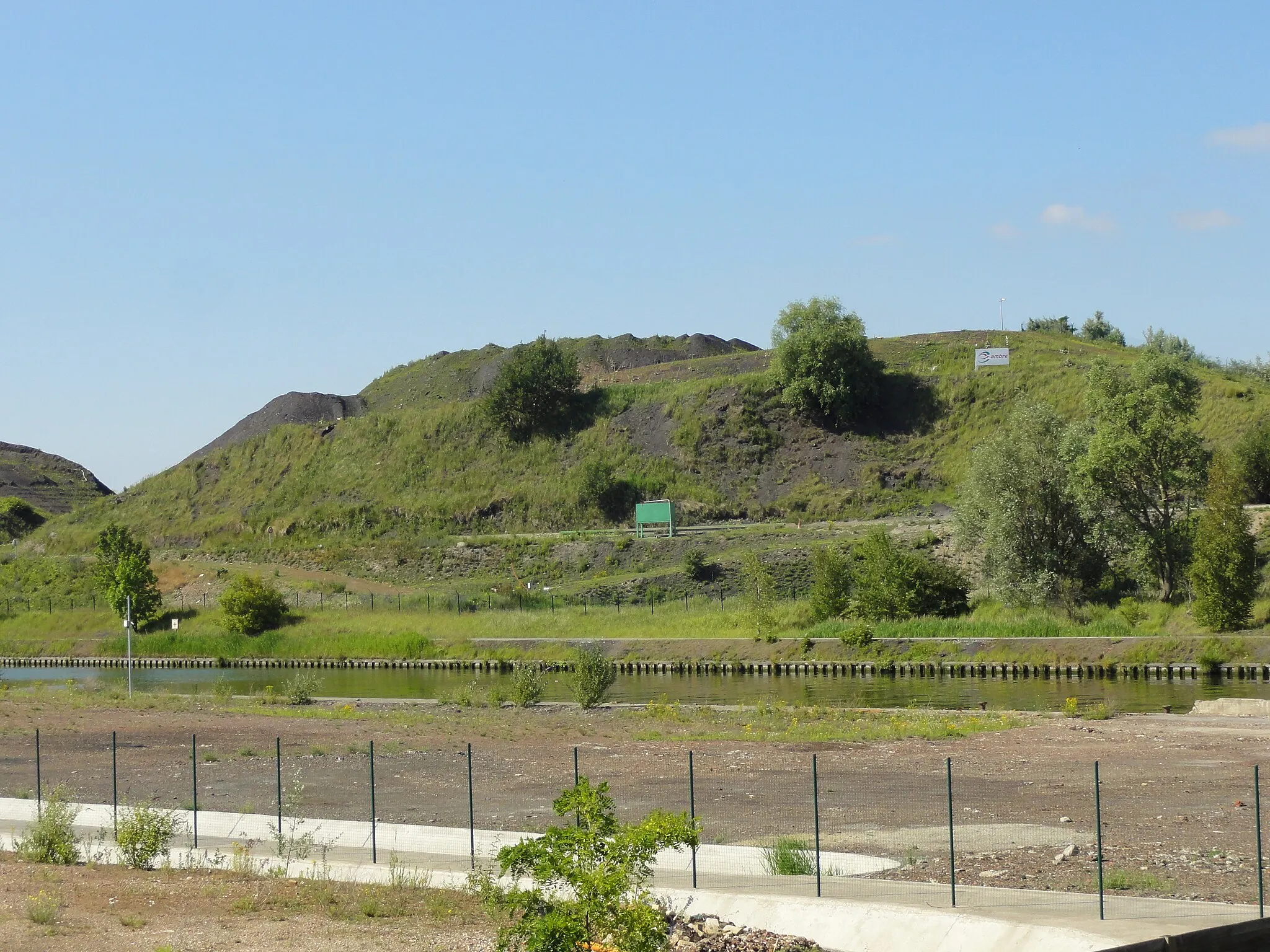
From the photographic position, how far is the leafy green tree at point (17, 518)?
142 m

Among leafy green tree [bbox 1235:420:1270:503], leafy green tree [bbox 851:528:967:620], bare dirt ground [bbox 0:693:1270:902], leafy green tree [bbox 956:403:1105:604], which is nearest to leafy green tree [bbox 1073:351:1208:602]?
leafy green tree [bbox 956:403:1105:604]

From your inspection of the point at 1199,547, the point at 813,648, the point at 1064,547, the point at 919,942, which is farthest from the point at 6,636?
the point at 919,942

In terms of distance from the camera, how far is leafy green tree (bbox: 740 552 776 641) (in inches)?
2527

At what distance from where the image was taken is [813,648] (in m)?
61.0

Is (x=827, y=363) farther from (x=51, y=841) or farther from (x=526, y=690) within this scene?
(x=51, y=841)

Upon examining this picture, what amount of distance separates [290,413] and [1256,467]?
344 ft

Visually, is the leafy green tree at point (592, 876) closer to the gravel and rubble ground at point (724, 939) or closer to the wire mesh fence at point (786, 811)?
the gravel and rubble ground at point (724, 939)

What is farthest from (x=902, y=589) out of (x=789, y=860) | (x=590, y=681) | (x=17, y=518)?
(x=17, y=518)

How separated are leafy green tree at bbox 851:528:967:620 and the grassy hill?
78.8 ft

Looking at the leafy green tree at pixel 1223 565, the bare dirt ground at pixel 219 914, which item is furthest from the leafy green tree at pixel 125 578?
the bare dirt ground at pixel 219 914

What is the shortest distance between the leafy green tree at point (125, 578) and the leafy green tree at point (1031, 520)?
50219mm

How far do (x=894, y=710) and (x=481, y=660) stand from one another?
2989 centimetres

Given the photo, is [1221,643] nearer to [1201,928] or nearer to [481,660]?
[481,660]

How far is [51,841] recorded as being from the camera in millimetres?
20812
